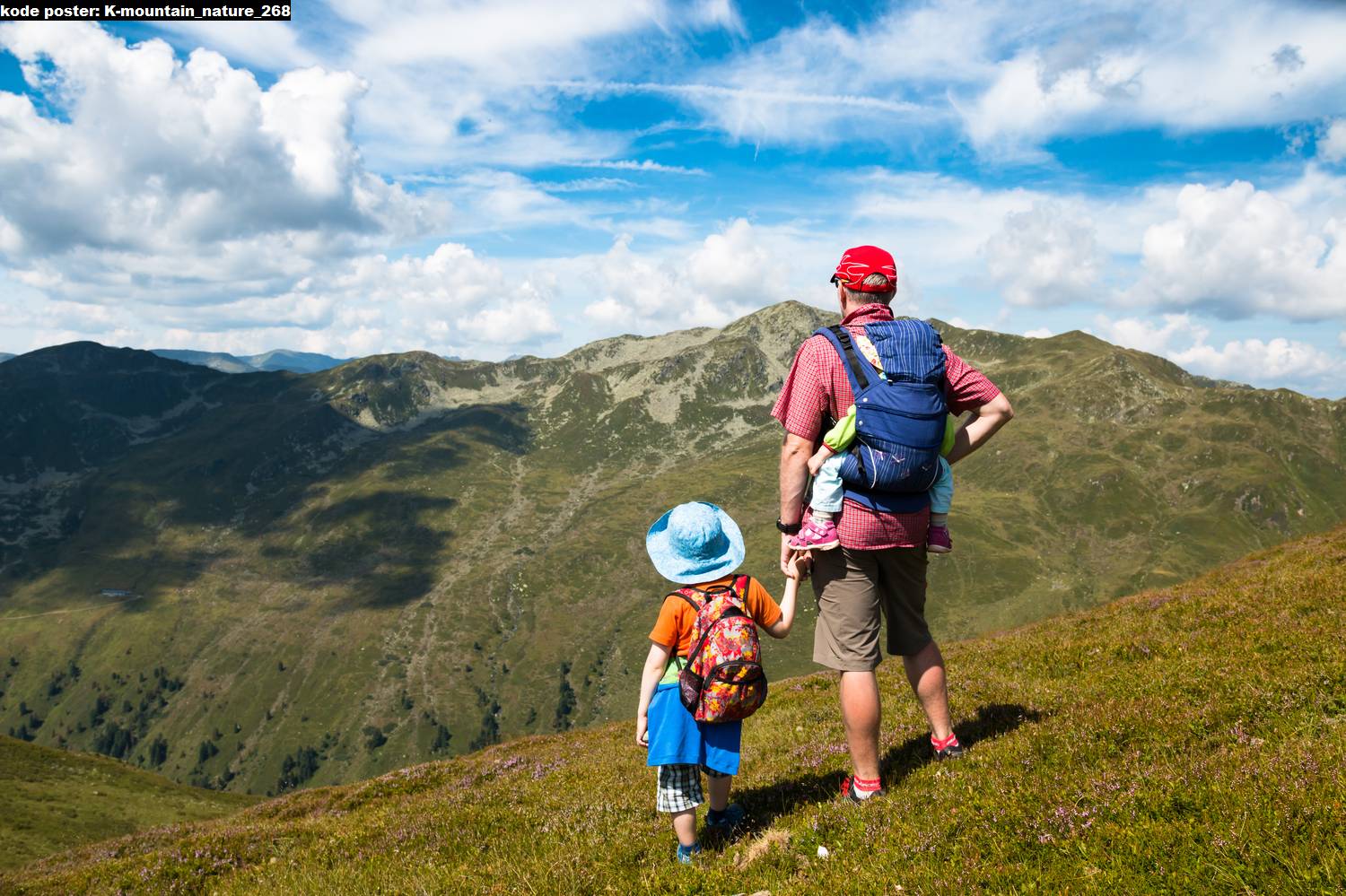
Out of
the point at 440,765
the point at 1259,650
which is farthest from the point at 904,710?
the point at 440,765

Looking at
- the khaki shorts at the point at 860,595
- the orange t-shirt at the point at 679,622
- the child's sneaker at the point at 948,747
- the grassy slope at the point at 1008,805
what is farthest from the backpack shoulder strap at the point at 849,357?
the child's sneaker at the point at 948,747

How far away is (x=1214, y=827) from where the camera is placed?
5.20 metres

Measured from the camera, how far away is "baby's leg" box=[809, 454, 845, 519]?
7.24 metres

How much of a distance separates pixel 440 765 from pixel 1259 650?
1946cm

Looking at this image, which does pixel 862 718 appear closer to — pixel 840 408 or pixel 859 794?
pixel 859 794

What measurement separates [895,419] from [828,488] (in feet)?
3.23

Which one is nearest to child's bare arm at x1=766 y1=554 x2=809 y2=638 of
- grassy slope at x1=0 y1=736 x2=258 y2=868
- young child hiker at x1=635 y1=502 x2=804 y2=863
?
young child hiker at x1=635 y1=502 x2=804 y2=863

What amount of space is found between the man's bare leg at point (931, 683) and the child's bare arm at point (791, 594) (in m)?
1.51

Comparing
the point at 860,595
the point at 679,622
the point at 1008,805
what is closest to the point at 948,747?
the point at 1008,805

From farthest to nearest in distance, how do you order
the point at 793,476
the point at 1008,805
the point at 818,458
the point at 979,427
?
the point at 979,427 → the point at 793,476 → the point at 818,458 → the point at 1008,805

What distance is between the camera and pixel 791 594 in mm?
8031

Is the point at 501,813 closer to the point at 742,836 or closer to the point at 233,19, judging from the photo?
the point at 742,836

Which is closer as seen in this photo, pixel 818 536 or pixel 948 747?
pixel 818 536

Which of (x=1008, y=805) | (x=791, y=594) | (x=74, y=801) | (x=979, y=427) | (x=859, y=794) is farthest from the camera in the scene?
(x=74, y=801)
